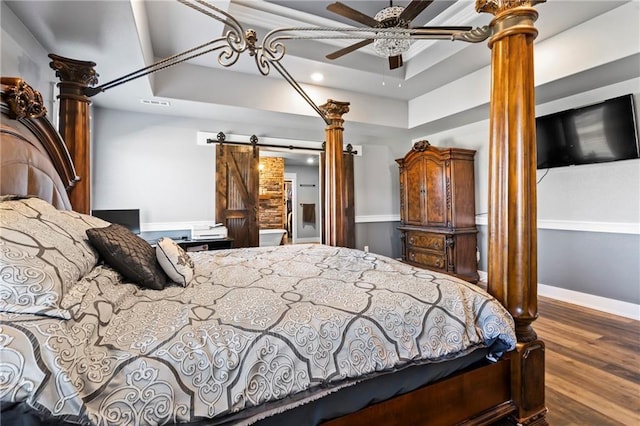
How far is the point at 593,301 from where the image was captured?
3.37 m

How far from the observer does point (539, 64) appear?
10.6ft

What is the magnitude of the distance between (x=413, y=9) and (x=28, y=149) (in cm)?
265

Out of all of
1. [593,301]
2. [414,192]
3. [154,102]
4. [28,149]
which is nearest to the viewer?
[28,149]

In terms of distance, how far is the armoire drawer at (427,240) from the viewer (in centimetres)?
440

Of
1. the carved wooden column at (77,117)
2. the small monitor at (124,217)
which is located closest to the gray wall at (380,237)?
the small monitor at (124,217)

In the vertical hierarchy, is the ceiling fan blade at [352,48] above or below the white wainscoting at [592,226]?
above

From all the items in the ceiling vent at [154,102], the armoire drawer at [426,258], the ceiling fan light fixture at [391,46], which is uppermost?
the ceiling fan light fixture at [391,46]

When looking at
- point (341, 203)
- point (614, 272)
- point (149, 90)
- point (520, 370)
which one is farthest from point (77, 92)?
point (614, 272)

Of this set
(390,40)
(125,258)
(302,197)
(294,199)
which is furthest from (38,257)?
(302,197)

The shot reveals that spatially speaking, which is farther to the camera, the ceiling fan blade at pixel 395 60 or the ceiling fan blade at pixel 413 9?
the ceiling fan blade at pixel 395 60

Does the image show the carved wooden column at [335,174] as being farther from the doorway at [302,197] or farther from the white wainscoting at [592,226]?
the doorway at [302,197]

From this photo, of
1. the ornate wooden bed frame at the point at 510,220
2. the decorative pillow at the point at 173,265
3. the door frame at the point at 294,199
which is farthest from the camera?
the door frame at the point at 294,199

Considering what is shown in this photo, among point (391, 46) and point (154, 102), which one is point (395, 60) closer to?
point (391, 46)

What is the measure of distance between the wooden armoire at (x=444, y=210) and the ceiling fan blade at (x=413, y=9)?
2267 millimetres
